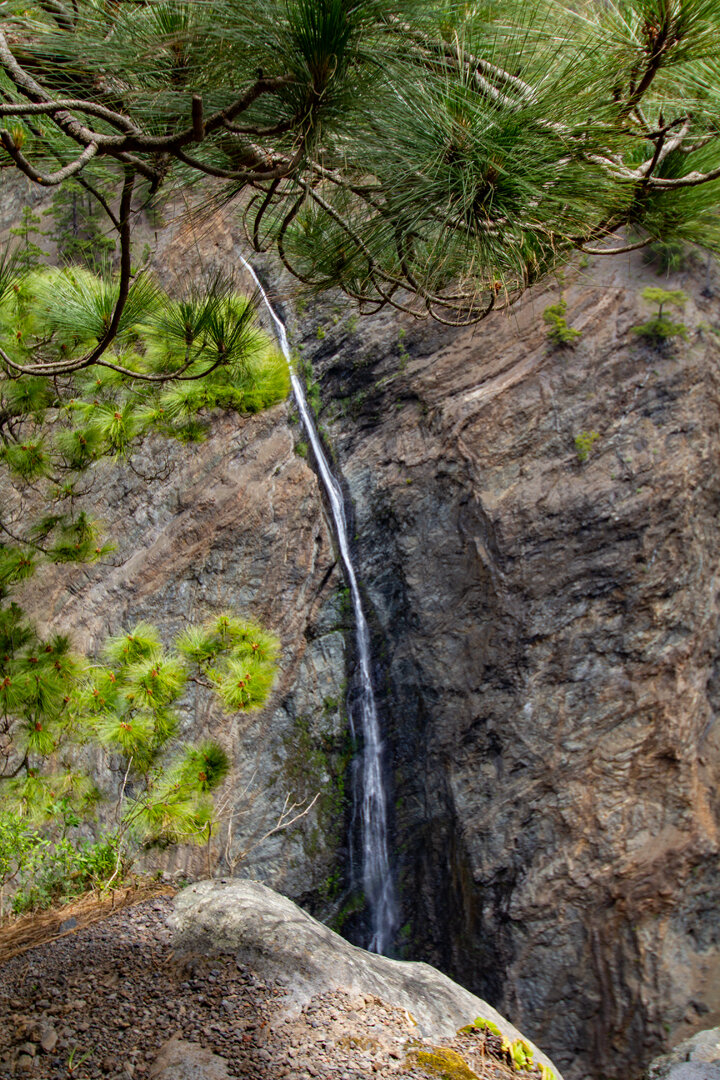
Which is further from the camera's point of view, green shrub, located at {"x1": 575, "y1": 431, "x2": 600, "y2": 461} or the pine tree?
green shrub, located at {"x1": 575, "y1": 431, "x2": 600, "y2": 461}

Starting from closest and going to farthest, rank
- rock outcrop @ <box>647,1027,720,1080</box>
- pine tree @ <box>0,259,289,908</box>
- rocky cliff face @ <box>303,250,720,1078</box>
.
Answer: pine tree @ <box>0,259,289,908</box> → rock outcrop @ <box>647,1027,720,1080</box> → rocky cliff face @ <box>303,250,720,1078</box>

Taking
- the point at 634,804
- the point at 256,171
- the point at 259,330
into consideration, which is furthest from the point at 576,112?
the point at 634,804

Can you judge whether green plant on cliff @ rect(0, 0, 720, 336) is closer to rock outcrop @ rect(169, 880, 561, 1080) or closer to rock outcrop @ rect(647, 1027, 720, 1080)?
rock outcrop @ rect(169, 880, 561, 1080)

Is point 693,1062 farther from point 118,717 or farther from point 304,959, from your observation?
point 118,717

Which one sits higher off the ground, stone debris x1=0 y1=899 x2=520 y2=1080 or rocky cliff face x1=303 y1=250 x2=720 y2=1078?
rocky cliff face x1=303 y1=250 x2=720 y2=1078

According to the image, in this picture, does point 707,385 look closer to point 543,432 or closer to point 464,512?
point 543,432

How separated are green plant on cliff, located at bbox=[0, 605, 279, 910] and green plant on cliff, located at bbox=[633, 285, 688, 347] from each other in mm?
4917

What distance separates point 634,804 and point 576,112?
17.7 ft

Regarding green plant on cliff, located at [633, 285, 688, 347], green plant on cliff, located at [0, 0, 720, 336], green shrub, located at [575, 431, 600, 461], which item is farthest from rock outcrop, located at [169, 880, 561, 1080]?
green plant on cliff, located at [633, 285, 688, 347]

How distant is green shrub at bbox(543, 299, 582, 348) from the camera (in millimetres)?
6500

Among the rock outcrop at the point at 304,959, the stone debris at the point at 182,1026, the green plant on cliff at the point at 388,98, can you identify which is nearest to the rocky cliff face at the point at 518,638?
the rock outcrop at the point at 304,959

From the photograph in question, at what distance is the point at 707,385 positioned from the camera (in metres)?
6.19

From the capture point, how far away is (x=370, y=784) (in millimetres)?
6586

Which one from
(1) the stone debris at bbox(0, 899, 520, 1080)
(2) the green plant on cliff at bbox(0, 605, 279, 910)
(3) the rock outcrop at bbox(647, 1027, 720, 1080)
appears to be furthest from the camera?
(3) the rock outcrop at bbox(647, 1027, 720, 1080)
